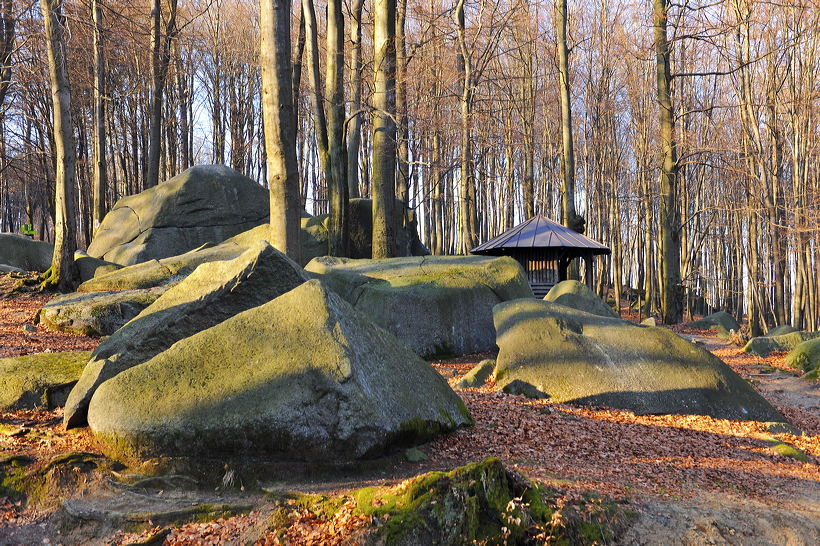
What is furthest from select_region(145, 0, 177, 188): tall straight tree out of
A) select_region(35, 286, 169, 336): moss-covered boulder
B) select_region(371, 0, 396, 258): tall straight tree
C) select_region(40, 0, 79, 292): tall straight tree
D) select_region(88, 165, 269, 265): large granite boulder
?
select_region(35, 286, 169, 336): moss-covered boulder

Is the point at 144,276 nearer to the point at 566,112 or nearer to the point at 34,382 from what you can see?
the point at 34,382

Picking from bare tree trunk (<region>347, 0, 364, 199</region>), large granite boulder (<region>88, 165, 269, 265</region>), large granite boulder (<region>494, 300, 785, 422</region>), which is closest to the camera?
large granite boulder (<region>494, 300, 785, 422</region>)

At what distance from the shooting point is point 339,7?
13328 millimetres

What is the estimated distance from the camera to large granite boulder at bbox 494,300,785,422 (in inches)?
267

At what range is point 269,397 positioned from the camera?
387 centimetres

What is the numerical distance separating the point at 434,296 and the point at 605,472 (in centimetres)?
516

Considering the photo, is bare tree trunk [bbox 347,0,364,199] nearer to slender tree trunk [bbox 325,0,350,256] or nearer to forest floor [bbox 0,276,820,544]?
slender tree trunk [bbox 325,0,350,256]

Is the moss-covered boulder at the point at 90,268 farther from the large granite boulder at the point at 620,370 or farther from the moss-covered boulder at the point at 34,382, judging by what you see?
the large granite boulder at the point at 620,370

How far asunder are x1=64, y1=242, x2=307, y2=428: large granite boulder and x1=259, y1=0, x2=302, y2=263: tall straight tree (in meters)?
2.78

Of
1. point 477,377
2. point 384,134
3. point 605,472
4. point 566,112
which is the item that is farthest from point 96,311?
Answer: point 566,112

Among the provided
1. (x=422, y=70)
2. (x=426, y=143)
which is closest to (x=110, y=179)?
(x=426, y=143)

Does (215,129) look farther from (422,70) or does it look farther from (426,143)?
(422,70)

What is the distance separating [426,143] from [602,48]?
28.7ft

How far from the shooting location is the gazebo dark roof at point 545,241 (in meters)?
17.0
